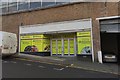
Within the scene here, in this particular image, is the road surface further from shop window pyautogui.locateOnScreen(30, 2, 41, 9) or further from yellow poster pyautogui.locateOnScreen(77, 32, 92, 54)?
shop window pyautogui.locateOnScreen(30, 2, 41, 9)

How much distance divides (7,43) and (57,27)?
230 inches

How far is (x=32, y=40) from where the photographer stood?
79.9 feet

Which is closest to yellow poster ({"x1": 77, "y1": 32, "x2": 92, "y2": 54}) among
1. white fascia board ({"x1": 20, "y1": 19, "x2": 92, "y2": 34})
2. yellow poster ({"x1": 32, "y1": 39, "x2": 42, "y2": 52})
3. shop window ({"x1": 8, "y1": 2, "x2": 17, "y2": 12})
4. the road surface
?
white fascia board ({"x1": 20, "y1": 19, "x2": 92, "y2": 34})

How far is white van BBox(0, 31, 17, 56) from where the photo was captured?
1800 cm

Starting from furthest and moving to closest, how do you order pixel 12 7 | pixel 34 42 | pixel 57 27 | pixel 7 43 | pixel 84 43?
1. pixel 12 7
2. pixel 34 42
3. pixel 57 27
4. pixel 84 43
5. pixel 7 43

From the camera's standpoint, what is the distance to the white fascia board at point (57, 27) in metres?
20.8

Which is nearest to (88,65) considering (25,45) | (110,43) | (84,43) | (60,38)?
(84,43)

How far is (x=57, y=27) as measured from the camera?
22375 mm

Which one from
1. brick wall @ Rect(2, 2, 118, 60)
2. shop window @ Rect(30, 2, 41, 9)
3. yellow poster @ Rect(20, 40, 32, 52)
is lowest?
yellow poster @ Rect(20, 40, 32, 52)

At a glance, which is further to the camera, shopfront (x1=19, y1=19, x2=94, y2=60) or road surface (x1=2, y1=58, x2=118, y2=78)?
shopfront (x1=19, y1=19, x2=94, y2=60)

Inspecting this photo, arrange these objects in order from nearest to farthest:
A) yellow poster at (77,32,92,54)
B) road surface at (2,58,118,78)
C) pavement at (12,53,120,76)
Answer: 1. road surface at (2,58,118,78)
2. pavement at (12,53,120,76)
3. yellow poster at (77,32,92,54)

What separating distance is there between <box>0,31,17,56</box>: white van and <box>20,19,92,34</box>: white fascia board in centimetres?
456

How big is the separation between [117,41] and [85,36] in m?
3.08

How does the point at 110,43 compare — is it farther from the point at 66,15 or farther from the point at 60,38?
the point at 60,38
